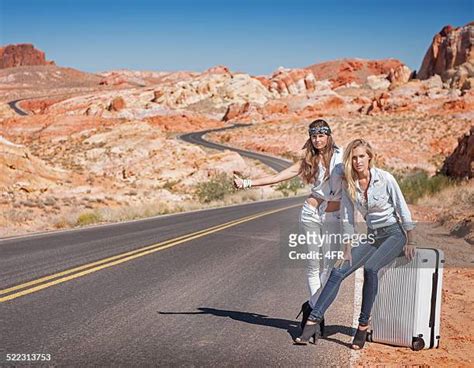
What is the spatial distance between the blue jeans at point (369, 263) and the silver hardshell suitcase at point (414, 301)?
17 centimetres

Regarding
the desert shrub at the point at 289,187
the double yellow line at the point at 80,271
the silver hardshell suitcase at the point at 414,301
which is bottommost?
the desert shrub at the point at 289,187

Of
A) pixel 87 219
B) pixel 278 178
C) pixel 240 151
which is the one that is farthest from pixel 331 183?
pixel 240 151

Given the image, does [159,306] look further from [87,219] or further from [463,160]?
[463,160]

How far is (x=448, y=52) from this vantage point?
121 metres

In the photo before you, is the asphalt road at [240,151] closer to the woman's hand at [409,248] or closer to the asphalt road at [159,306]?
the asphalt road at [159,306]

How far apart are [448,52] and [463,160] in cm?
10761

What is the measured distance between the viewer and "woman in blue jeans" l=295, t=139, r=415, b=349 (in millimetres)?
4816

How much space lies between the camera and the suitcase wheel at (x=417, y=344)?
4.93 m

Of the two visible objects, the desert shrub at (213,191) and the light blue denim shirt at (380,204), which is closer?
the light blue denim shirt at (380,204)

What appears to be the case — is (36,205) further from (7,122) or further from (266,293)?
(7,122)

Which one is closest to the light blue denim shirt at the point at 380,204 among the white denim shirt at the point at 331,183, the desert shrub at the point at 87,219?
the white denim shirt at the point at 331,183

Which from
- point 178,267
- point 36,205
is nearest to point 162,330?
point 178,267

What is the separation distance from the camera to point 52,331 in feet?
16.8

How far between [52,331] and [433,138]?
65.4m
